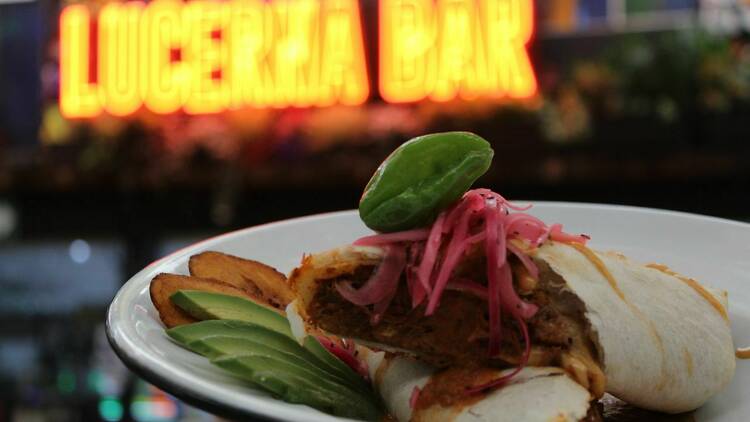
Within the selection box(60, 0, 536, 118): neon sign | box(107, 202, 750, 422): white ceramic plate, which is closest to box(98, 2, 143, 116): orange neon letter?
box(60, 0, 536, 118): neon sign

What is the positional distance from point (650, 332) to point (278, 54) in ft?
13.9

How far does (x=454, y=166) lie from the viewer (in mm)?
784

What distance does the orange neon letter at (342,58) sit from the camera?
4730mm

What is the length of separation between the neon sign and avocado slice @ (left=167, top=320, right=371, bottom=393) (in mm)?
3753

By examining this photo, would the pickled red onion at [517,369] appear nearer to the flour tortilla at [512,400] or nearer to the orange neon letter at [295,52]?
the flour tortilla at [512,400]

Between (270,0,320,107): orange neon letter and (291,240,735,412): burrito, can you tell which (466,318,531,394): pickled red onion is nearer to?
(291,240,735,412): burrito

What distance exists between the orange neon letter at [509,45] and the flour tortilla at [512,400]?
148 inches

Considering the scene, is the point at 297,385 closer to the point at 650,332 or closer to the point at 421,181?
the point at 421,181

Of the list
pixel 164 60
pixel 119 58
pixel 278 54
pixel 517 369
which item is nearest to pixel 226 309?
pixel 517 369

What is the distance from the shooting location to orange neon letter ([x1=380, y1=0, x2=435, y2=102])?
4586 millimetres

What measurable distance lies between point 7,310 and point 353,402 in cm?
193

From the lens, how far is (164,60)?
4.99m

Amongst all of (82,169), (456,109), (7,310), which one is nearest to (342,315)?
(7,310)

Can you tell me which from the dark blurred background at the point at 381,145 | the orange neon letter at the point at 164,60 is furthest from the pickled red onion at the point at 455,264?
the orange neon letter at the point at 164,60
